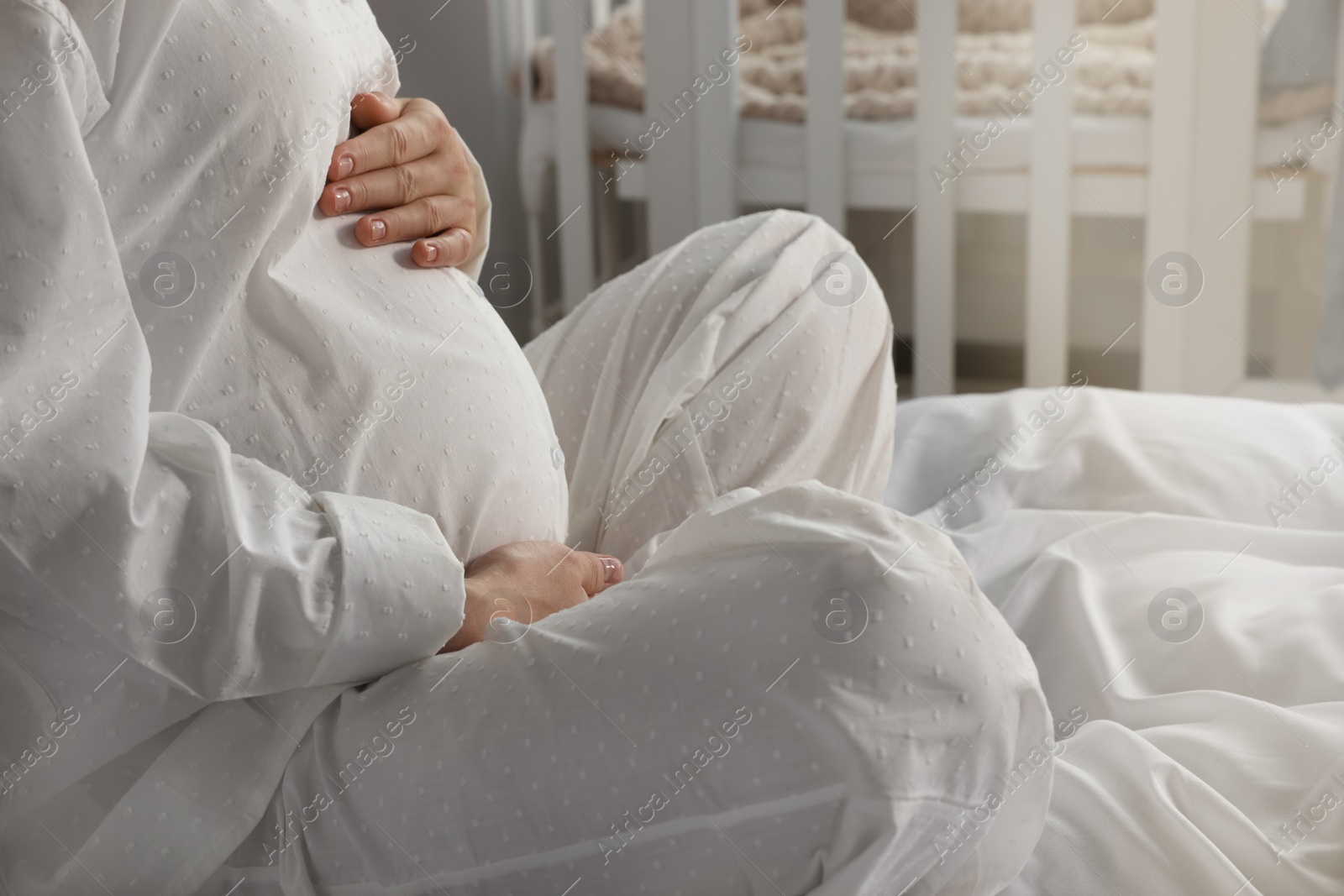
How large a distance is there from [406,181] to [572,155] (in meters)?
1.20

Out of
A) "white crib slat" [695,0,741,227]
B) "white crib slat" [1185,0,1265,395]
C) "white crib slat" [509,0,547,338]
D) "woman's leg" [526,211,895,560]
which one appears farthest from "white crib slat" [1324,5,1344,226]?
"white crib slat" [509,0,547,338]

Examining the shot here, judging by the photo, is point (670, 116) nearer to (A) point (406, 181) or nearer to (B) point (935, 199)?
(B) point (935, 199)

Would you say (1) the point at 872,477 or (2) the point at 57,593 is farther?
(1) the point at 872,477

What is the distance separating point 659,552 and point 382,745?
155 millimetres

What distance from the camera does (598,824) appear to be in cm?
48

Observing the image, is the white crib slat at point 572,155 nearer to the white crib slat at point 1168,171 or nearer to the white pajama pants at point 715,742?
the white crib slat at point 1168,171

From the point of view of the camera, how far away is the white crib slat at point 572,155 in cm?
183

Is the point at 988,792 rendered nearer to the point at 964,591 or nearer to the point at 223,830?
the point at 964,591

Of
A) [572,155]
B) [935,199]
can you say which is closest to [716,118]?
[572,155]

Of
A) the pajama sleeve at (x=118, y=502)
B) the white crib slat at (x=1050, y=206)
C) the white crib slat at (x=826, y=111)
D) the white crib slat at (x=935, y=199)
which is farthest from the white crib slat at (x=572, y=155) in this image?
the pajama sleeve at (x=118, y=502)

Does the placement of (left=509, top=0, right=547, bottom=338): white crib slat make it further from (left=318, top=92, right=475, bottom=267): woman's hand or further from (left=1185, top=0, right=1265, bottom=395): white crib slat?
(left=318, top=92, right=475, bottom=267): woman's hand

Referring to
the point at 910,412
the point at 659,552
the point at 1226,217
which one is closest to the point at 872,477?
the point at 910,412

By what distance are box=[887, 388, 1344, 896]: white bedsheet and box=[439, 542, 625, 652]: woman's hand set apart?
26 centimetres

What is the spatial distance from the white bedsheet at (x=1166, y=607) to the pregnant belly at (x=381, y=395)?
0.33 meters
